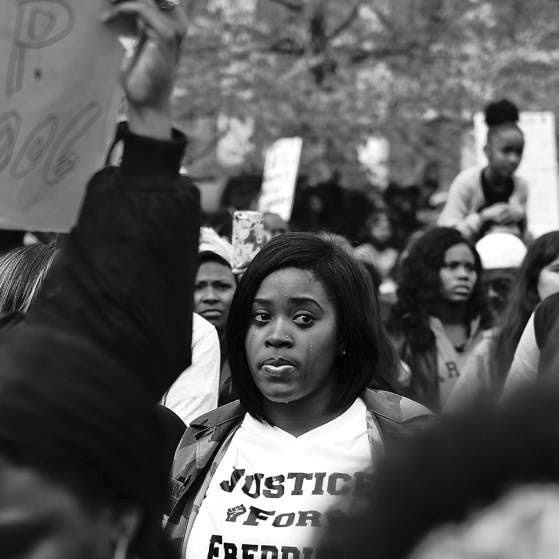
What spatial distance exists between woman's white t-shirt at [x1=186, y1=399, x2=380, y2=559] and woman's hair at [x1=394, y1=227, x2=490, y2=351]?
135 inches

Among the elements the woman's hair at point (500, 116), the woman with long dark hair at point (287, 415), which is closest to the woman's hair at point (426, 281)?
the woman's hair at point (500, 116)

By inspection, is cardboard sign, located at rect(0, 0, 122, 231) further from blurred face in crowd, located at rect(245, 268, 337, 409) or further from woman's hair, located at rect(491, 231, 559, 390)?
woman's hair, located at rect(491, 231, 559, 390)

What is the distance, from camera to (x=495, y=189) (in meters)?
8.45

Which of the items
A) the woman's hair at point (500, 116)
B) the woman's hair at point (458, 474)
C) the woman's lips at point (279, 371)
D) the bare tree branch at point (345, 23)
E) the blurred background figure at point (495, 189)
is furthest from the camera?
the bare tree branch at point (345, 23)

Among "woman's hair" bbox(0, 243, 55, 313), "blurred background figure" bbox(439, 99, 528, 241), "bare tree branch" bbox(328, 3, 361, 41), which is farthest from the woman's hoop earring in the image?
"bare tree branch" bbox(328, 3, 361, 41)

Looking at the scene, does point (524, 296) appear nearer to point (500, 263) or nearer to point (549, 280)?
point (549, 280)

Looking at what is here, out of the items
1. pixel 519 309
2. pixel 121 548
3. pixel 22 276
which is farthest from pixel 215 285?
pixel 121 548

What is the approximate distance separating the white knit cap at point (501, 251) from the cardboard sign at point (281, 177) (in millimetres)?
1702

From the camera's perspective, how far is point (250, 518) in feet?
10.4

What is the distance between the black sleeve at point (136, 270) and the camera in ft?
5.77

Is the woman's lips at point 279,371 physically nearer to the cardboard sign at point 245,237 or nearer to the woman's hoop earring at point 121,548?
the woman's hoop earring at point 121,548

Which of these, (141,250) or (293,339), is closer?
(141,250)

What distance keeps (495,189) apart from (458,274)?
1487mm

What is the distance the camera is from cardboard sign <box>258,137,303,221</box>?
928 cm
